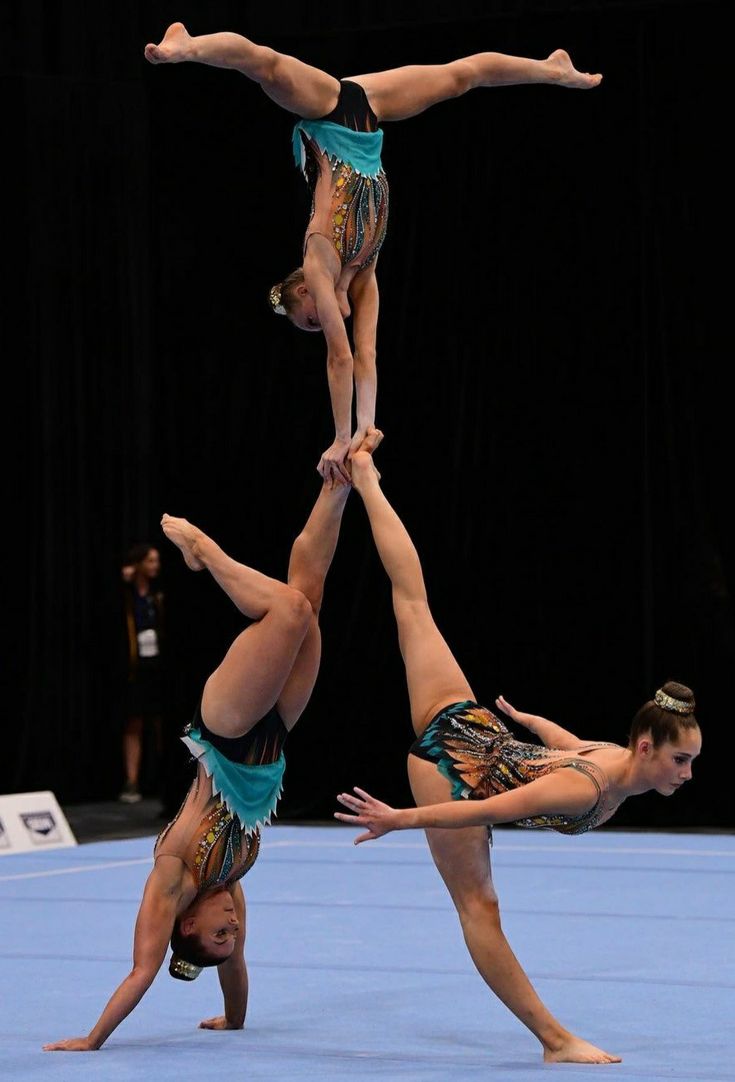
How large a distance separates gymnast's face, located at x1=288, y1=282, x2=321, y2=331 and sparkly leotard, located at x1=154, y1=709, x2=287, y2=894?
3.49ft

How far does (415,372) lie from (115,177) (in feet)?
8.41

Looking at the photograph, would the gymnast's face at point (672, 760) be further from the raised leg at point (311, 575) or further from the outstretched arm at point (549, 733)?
the raised leg at point (311, 575)

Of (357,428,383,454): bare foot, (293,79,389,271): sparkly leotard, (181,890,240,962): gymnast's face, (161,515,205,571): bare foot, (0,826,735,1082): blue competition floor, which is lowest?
(0,826,735,1082): blue competition floor

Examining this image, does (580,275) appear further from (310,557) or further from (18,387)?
(310,557)

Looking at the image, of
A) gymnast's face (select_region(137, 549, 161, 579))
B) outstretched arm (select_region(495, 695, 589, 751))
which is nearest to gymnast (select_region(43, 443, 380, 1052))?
outstretched arm (select_region(495, 695, 589, 751))

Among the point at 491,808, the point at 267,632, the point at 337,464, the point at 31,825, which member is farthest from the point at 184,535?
the point at 31,825

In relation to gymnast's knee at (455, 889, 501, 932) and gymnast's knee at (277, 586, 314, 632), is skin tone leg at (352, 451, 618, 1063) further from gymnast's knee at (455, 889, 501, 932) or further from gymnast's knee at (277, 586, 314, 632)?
gymnast's knee at (277, 586, 314, 632)

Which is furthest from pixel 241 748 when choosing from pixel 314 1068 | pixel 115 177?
pixel 115 177

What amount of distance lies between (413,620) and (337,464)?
0.47m

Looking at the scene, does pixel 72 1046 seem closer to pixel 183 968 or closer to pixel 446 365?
pixel 183 968

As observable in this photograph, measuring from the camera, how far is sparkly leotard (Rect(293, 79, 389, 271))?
483 centimetres

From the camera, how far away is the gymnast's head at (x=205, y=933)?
15.9 ft

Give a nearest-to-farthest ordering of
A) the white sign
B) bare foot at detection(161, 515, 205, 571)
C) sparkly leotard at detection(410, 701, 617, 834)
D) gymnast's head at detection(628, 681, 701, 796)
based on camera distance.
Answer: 1. gymnast's head at detection(628, 681, 701, 796)
2. sparkly leotard at detection(410, 701, 617, 834)
3. bare foot at detection(161, 515, 205, 571)
4. the white sign

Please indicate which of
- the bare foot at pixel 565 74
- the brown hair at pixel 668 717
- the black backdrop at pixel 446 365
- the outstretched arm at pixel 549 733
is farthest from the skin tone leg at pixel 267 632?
the black backdrop at pixel 446 365
